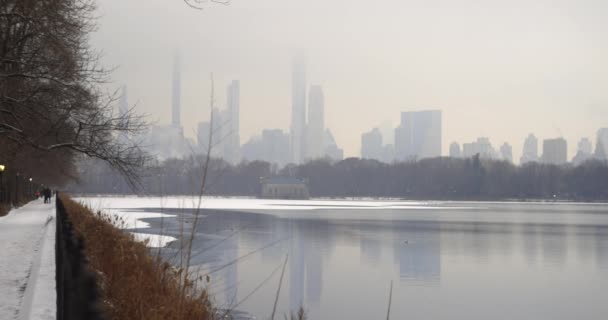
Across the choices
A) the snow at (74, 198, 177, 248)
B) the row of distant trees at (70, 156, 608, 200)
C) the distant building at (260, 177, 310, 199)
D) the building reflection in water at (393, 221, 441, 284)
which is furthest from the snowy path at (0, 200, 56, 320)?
the distant building at (260, 177, 310, 199)

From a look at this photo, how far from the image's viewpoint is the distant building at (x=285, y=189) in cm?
16575

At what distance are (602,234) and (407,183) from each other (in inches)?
5218

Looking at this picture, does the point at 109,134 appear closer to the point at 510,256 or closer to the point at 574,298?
the point at 574,298

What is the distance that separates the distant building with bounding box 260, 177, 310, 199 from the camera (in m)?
166

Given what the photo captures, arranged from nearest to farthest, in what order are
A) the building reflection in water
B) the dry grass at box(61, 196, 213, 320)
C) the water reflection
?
the dry grass at box(61, 196, 213, 320) → the water reflection → the building reflection in water

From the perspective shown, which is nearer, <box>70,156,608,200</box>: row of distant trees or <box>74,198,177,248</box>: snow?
<box>74,198,177,248</box>: snow

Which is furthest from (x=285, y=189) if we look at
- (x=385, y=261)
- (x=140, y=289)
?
(x=140, y=289)

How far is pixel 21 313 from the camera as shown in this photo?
7465mm

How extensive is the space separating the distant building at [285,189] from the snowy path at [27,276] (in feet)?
482

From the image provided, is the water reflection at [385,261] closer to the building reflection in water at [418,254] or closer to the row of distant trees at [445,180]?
the building reflection in water at [418,254]

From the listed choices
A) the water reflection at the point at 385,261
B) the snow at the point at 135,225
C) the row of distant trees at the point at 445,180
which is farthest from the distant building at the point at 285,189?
the water reflection at the point at 385,261

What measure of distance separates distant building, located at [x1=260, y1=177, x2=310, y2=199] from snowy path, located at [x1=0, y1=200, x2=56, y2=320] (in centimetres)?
14699

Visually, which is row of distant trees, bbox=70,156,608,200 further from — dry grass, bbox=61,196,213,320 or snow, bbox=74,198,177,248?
dry grass, bbox=61,196,213,320

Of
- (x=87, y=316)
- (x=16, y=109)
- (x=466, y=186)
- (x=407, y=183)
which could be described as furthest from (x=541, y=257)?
(x=407, y=183)
